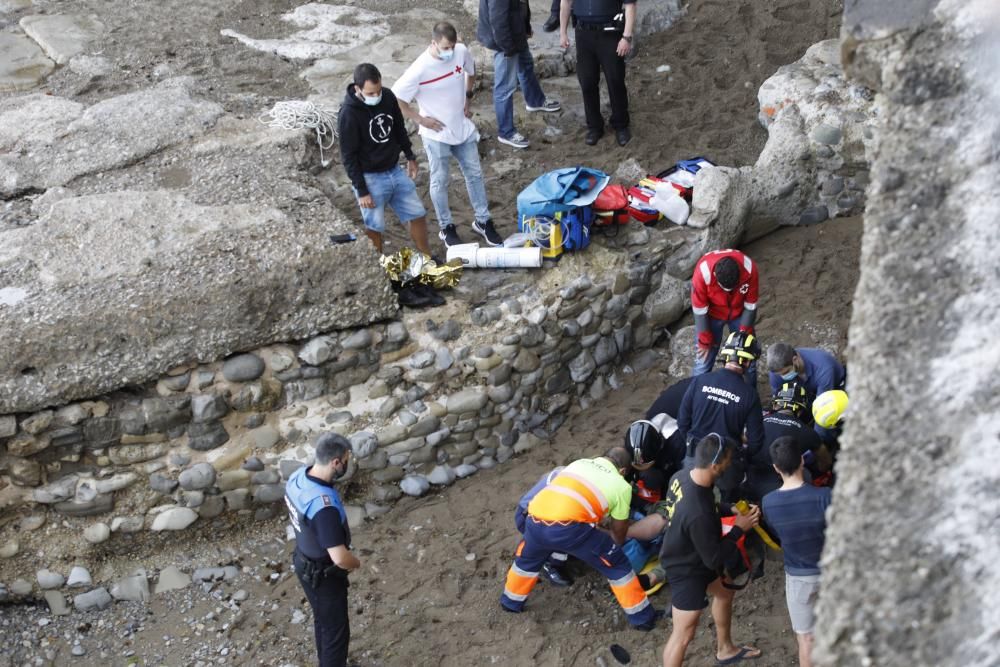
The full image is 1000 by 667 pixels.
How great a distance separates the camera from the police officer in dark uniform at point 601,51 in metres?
8.38

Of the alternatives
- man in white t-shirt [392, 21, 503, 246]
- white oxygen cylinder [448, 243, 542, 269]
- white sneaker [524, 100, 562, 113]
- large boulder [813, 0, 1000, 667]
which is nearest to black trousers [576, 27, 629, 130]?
white sneaker [524, 100, 562, 113]

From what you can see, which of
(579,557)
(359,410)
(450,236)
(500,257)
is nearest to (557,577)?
(579,557)

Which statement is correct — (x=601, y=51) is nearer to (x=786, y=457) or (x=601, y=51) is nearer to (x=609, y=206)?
(x=609, y=206)

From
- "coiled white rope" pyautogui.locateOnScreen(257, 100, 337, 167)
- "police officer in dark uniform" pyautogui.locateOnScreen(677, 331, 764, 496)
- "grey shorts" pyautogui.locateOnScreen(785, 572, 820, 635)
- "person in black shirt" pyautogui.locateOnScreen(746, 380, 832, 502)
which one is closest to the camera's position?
"grey shorts" pyautogui.locateOnScreen(785, 572, 820, 635)

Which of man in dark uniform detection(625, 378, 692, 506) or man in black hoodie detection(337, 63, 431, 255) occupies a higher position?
man in black hoodie detection(337, 63, 431, 255)

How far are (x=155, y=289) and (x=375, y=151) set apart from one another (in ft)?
5.32

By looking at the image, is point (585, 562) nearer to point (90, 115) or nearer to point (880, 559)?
point (880, 559)

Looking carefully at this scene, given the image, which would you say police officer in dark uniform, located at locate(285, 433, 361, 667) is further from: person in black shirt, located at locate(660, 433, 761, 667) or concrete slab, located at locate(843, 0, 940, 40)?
concrete slab, located at locate(843, 0, 940, 40)

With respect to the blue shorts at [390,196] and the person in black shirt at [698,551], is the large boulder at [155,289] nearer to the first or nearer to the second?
the blue shorts at [390,196]

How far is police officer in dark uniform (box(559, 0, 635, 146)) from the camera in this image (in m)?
8.38

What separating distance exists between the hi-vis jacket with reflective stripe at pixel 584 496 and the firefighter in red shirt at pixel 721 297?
1.30 metres

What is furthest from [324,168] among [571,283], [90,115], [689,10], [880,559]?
[880,559]

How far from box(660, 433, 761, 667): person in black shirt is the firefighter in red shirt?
1.59m

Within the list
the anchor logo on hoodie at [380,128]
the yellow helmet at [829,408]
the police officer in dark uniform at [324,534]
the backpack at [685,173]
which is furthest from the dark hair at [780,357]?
the anchor logo on hoodie at [380,128]
